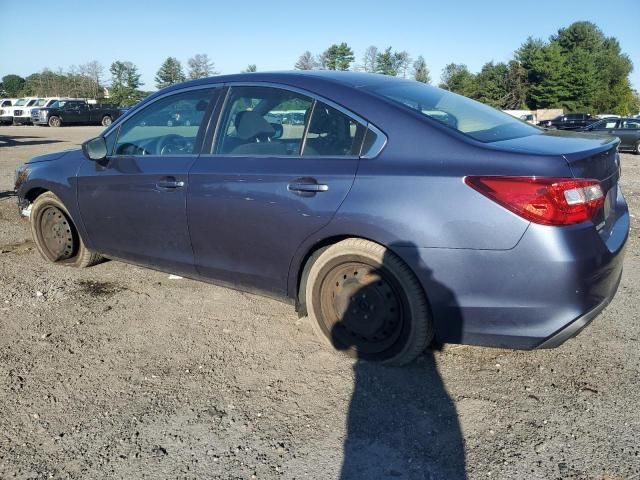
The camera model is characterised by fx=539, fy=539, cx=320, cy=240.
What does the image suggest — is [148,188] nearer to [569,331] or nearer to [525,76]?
[569,331]

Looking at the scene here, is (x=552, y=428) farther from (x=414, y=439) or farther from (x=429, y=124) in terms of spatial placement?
(x=429, y=124)

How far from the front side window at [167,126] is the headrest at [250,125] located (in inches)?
10.6

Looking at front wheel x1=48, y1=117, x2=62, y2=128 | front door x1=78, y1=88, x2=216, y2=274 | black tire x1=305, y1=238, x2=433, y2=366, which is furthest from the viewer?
front wheel x1=48, y1=117, x2=62, y2=128

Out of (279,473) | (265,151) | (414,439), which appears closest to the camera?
(279,473)

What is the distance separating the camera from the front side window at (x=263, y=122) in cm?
332

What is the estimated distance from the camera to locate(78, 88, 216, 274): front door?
12.1 feet

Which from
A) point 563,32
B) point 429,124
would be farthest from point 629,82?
point 429,124

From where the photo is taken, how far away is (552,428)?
99.7 inches

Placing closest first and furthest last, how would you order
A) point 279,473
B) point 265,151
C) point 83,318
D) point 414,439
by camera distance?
point 279,473 < point 414,439 < point 265,151 < point 83,318

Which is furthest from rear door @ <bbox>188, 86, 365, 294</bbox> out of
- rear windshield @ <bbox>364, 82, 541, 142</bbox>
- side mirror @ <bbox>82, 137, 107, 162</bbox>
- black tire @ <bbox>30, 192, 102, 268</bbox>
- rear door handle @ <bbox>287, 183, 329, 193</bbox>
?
black tire @ <bbox>30, 192, 102, 268</bbox>

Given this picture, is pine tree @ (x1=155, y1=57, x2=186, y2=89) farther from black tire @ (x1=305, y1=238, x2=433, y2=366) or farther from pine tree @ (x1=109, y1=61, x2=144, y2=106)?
black tire @ (x1=305, y1=238, x2=433, y2=366)

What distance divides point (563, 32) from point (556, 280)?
94.0 meters

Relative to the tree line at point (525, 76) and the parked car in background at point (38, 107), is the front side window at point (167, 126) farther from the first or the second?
the tree line at point (525, 76)

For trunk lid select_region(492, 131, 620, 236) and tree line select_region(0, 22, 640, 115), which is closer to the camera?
trunk lid select_region(492, 131, 620, 236)
